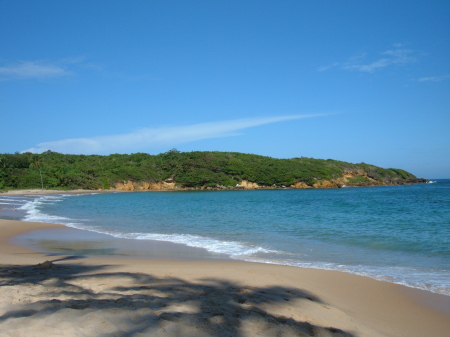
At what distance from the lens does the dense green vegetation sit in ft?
243

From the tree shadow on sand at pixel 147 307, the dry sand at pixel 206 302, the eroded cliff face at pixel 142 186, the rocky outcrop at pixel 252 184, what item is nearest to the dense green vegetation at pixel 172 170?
the rocky outcrop at pixel 252 184

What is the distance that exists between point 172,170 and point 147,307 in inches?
3312

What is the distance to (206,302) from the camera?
5.32 meters

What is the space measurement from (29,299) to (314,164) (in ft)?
300

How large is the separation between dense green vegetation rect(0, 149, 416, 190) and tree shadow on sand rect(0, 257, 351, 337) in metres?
69.8

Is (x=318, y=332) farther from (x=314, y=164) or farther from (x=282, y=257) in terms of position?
(x=314, y=164)

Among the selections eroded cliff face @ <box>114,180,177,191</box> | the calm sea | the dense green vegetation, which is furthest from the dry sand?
eroded cliff face @ <box>114,180,177,191</box>

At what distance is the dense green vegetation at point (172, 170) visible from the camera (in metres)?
74.0

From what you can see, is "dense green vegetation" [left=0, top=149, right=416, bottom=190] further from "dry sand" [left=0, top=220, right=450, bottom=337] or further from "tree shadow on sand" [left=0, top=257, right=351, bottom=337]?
"tree shadow on sand" [left=0, top=257, right=351, bottom=337]

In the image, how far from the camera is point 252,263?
32.3 ft

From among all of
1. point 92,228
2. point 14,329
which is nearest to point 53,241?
point 92,228

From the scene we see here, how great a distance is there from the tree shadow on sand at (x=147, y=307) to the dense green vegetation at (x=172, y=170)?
69766 mm

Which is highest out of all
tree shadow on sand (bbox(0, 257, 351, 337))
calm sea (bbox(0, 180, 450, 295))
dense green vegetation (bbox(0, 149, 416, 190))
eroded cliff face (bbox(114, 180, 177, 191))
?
dense green vegetation (bbox(0, 149, 416, 190))

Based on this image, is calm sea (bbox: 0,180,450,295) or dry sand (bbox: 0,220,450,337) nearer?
dry sand (bbox: 0,220,450,337)
